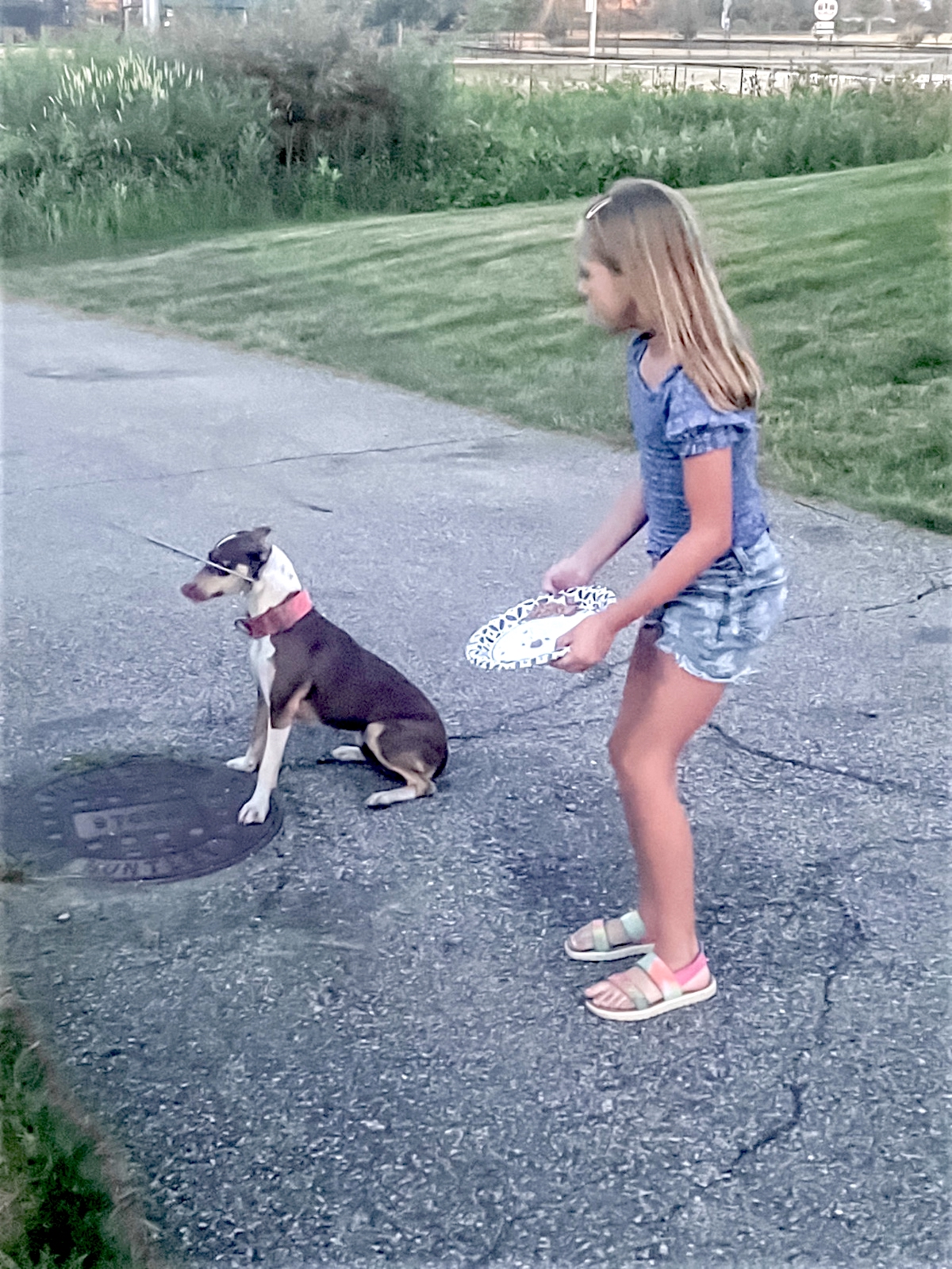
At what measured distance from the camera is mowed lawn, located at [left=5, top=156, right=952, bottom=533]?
8586mm

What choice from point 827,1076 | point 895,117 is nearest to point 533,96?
point 895,117

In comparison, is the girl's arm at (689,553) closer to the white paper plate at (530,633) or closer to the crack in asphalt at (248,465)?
the white paper plate at (530,633)

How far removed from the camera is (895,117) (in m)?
14.5

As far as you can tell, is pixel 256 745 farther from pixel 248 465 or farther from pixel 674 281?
pixel 248 465

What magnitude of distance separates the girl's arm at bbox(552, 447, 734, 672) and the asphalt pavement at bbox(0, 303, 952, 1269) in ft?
3.08

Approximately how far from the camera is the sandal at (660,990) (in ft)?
10.7

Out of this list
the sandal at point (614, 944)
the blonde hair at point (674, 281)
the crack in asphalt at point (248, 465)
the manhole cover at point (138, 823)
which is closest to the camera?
the blonde hair at point (674, 281)

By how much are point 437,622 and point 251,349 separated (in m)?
5.92

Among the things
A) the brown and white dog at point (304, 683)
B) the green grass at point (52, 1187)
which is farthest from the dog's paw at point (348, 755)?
the green grass at point (52, 1187)

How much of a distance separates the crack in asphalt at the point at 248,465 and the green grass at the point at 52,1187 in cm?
485

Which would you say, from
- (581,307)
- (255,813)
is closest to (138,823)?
(255,813)

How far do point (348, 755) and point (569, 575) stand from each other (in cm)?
143

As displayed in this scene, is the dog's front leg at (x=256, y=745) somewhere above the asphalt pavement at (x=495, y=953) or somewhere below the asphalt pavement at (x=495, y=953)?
above

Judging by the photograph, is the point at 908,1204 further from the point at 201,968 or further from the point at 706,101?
the point at 706,101
